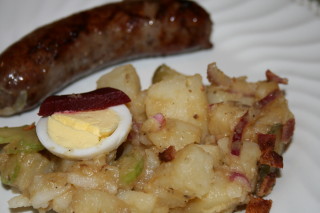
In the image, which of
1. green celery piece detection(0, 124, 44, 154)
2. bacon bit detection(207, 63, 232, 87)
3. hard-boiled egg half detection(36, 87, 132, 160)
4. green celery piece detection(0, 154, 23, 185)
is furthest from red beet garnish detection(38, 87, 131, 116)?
bacon bit detection(207, 63, 232, 87)

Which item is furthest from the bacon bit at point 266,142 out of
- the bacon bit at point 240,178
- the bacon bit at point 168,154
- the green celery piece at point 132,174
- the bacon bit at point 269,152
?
the green celery piece at point 132,174

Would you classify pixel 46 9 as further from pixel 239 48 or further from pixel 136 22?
pixel 239 48

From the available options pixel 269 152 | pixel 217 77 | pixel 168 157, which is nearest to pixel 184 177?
pixel 168 157

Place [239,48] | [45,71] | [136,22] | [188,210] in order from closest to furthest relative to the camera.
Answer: [188,210]
[45,71]
[136,22]
[239,48]

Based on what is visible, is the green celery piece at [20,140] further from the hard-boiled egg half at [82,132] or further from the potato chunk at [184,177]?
the potato chunk at [184,177]

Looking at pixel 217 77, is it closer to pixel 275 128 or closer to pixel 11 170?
pixel 275 128

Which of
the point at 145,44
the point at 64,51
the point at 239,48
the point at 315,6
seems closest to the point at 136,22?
the point at 145,44
